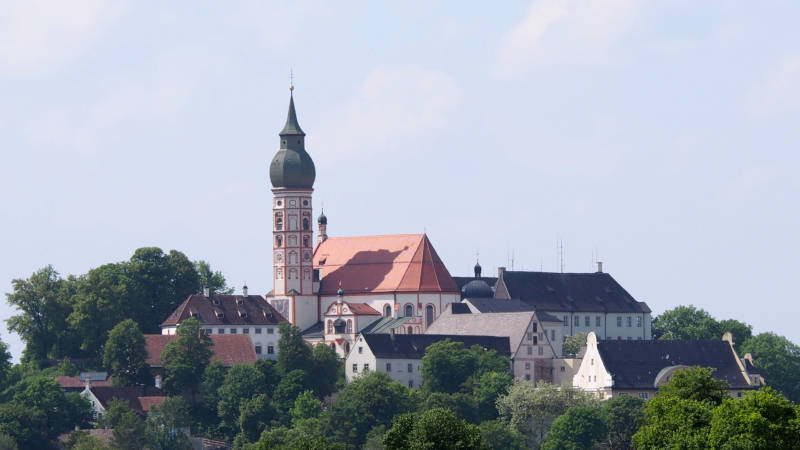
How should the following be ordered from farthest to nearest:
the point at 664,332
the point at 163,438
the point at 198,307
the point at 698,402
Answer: the point at 664,332, the point at 198,307, the point at 163,438, the point at 698,402

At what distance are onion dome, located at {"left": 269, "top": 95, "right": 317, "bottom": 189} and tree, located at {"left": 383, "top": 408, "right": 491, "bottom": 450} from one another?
78624mm

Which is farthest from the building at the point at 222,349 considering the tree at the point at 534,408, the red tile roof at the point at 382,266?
the tree at the point at 534,408

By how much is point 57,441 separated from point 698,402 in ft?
166

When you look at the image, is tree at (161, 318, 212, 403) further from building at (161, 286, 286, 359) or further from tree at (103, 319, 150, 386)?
building at (161, 286, 286, 359)

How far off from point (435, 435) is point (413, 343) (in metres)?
61.9

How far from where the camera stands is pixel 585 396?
150000 mm

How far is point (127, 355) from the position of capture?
158500 mm

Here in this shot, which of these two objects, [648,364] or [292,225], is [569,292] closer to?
[292,225]

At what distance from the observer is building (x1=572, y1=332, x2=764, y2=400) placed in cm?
15400

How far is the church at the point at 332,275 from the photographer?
173 meters

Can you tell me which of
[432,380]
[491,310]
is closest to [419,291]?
[491,310]

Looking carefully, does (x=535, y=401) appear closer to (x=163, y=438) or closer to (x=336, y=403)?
(x=336, y=403)

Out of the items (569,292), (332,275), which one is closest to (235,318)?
(332,275)

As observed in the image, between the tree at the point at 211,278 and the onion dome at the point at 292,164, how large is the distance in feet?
31.4
